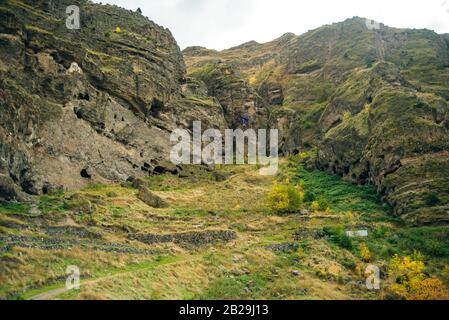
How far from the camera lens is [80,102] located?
2283 inches

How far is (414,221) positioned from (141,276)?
89.6 ft

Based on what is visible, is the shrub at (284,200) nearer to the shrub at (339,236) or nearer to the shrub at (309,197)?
the shrub at (309,197)

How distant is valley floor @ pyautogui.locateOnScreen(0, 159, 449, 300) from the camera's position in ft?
102

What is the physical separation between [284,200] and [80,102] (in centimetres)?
2594

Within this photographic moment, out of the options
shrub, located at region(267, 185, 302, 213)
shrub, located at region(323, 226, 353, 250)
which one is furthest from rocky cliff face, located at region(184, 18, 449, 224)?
shrub, located at region(267, 185, 302, 213)

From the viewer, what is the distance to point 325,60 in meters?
107

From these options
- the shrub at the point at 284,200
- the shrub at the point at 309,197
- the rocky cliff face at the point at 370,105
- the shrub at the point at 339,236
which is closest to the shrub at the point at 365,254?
the shrub at the point at 339,236

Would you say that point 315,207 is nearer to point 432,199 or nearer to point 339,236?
point 339,236

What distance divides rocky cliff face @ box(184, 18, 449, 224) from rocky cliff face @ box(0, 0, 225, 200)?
18607 mm

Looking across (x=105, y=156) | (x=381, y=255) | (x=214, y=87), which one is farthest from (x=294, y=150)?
(x=381, y=255)

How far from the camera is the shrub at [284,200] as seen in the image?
52.5m

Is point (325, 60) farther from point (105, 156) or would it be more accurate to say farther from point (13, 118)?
point (13, 118)

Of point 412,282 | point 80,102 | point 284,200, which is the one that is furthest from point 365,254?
point 80,102

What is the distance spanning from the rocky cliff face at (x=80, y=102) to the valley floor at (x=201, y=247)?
4.27 meters
